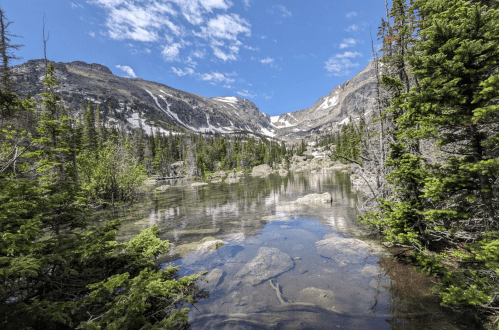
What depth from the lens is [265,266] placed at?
9.38 meters

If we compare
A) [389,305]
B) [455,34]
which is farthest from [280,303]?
[455,34]

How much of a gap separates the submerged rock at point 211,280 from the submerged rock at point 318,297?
331 centimetres

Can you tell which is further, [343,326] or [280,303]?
[280,303]

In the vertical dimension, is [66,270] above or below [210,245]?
above

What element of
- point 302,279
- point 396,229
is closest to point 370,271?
point 396,229

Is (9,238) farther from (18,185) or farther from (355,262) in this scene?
(355,262)

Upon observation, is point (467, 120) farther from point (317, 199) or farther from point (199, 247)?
point (317, 199)

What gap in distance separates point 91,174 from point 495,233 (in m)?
27.1

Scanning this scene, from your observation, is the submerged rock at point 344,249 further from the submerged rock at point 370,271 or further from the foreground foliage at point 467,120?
the foreground foliage at point 467,120

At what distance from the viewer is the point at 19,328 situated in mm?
3008

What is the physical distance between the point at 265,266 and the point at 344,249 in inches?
166

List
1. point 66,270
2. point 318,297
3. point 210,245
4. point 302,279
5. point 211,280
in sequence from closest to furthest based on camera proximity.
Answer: point 66,270 < point 318,297 < point 302,279 < point 211,280 < point 210,245

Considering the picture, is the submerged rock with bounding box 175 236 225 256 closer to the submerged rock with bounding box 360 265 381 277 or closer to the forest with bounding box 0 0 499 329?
the forest with bounding box 0 0 499 329

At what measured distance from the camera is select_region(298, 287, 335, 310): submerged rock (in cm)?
670
